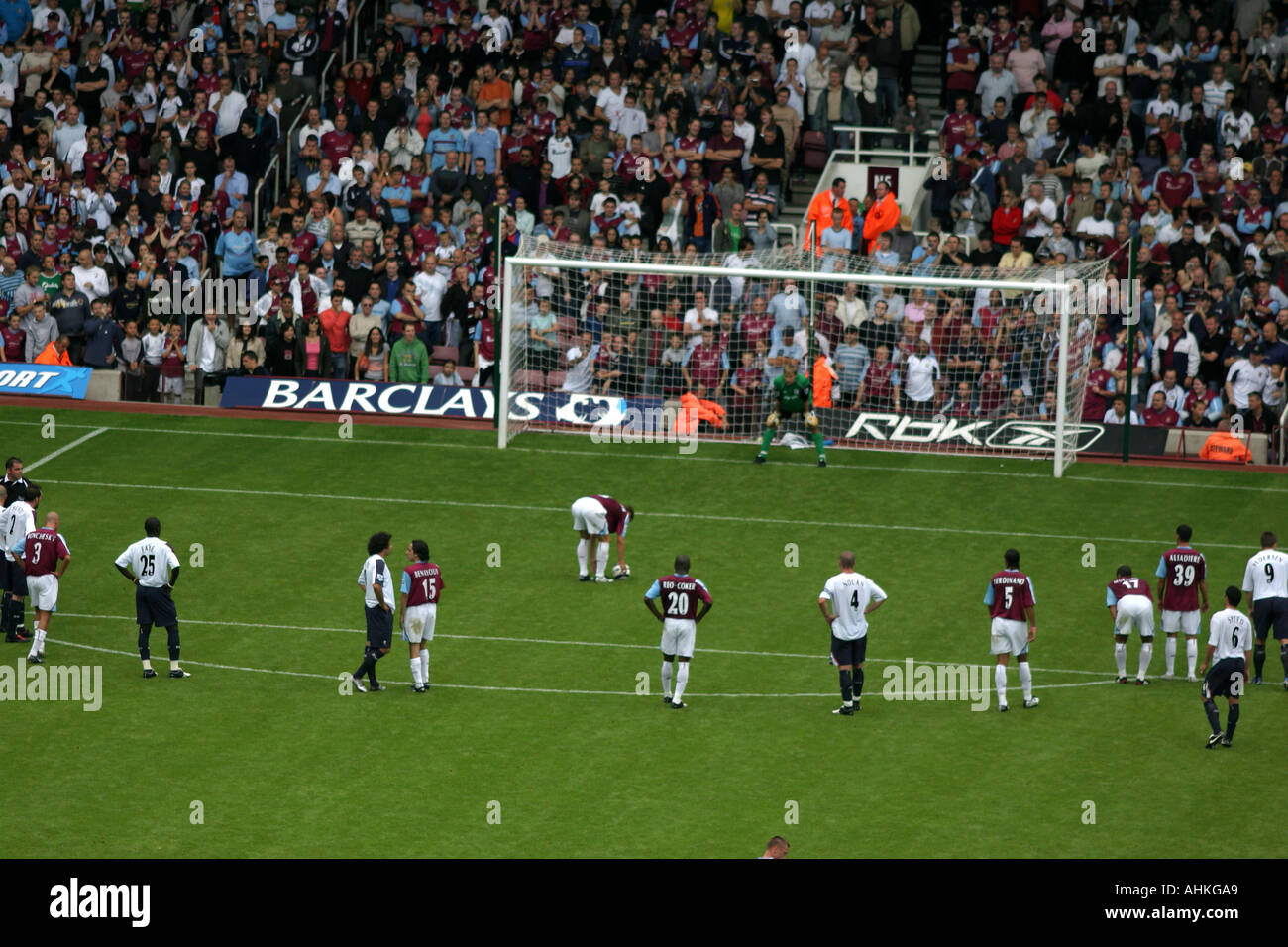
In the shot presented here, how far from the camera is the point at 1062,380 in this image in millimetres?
28875

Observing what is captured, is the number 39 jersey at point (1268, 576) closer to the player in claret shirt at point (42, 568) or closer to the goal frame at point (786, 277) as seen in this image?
the goal frame at point (786, 277)

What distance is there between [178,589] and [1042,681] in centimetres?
1085

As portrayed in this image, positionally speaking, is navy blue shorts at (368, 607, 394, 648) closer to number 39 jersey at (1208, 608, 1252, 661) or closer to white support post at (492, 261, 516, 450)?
number 39 jersey at (1208, 608, 1252, 661)

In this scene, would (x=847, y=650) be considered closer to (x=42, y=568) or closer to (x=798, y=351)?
(x=42, y=568)

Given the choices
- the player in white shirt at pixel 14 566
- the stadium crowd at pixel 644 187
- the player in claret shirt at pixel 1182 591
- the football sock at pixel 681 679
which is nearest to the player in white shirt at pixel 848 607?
the football sock at pixel 681 679

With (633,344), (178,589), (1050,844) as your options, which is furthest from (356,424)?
(1050,844)

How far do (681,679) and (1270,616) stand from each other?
6.62m

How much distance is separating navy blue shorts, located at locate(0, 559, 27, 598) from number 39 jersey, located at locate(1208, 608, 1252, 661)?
13.1 meters

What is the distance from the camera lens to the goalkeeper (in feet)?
95.4

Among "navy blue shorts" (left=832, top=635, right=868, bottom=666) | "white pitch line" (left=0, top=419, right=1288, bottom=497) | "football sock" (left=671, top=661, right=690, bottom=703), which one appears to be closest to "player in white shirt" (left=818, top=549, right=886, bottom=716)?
"navy blue shorts" (left=832, top=635, right=868, bottom=666)

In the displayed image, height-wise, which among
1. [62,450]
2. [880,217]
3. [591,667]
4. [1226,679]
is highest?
[880,217]

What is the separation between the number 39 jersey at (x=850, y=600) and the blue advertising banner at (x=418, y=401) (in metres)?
11.0

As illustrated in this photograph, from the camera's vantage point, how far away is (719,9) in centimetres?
3741

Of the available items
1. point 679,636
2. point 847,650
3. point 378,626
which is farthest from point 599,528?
point 847,650
